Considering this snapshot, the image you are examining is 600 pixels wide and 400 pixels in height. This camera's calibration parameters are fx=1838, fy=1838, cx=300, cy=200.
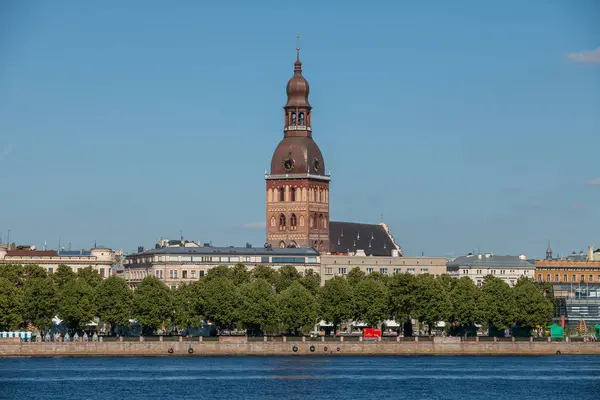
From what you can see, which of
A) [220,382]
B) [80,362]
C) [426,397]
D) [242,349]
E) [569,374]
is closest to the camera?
[426,397]

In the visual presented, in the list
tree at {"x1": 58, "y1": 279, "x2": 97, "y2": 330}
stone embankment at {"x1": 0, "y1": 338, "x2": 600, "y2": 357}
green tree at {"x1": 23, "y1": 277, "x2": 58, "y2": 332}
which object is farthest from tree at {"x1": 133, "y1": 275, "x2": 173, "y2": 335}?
green tree at {"x1": 23, "y1": 277, "x2": 58, "y2": 332}

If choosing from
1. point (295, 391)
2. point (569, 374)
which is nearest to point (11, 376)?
point (295, 391)

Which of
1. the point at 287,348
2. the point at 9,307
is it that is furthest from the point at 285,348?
the point at 9,307

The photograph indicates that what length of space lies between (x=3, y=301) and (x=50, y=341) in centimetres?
947

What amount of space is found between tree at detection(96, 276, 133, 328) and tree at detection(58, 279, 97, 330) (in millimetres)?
1052

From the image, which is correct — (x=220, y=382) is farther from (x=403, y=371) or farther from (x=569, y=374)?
(x=569, y=374)

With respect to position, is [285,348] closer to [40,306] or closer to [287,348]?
[287,348]

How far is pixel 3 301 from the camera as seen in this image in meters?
193

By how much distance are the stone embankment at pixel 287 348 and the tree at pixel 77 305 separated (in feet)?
28.5

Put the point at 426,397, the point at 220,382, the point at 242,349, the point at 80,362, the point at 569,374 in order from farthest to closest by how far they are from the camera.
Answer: the point at 242,349, the point at 80,362, the point at 569,374, the point at 220,382, the point at 426,397

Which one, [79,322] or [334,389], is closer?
[334,389]

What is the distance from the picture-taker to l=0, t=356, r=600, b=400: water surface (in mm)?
142125

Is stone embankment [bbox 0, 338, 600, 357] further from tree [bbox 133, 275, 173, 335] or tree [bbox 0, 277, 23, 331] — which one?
tree [bbox 0, 277, 23, 331]

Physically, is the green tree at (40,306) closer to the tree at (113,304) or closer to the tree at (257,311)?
the tree at (113,304)
